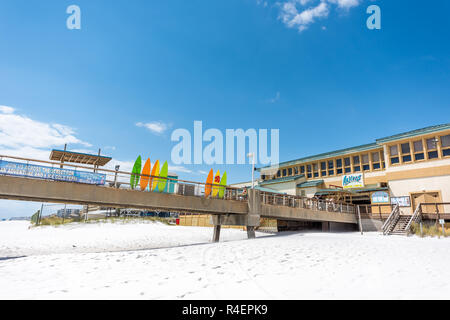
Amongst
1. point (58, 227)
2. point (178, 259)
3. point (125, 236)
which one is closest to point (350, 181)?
point (125, 236)

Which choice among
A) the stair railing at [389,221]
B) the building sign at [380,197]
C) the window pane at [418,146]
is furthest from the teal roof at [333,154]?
the stair railing at [389,221]

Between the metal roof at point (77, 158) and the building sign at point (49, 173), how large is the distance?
16305 mm

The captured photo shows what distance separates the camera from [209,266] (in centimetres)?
795

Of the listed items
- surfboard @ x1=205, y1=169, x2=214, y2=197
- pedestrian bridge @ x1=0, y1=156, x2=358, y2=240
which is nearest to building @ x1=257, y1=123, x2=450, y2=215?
pedestrian bridge @ x1=0, y1=156, x2=358, y2=240

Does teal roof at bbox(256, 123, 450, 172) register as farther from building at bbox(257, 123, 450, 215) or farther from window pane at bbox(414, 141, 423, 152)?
window pane at bbox(414, 141, 423, 152)

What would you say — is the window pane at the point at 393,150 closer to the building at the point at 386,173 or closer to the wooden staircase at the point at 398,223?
the building at the point at 386,173

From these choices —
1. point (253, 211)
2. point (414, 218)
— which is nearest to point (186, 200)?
point (253, 211)

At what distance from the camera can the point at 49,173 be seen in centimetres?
1270

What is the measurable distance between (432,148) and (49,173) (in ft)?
98.0

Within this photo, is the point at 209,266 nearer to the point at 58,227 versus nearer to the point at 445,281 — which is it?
the point at 445,281

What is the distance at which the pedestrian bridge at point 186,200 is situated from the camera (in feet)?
41.0

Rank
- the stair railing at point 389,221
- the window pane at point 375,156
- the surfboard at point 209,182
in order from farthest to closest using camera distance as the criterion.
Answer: the window pane at point 375,156 → the stair railing at point 389,221 → the surfboard at point 209,182
